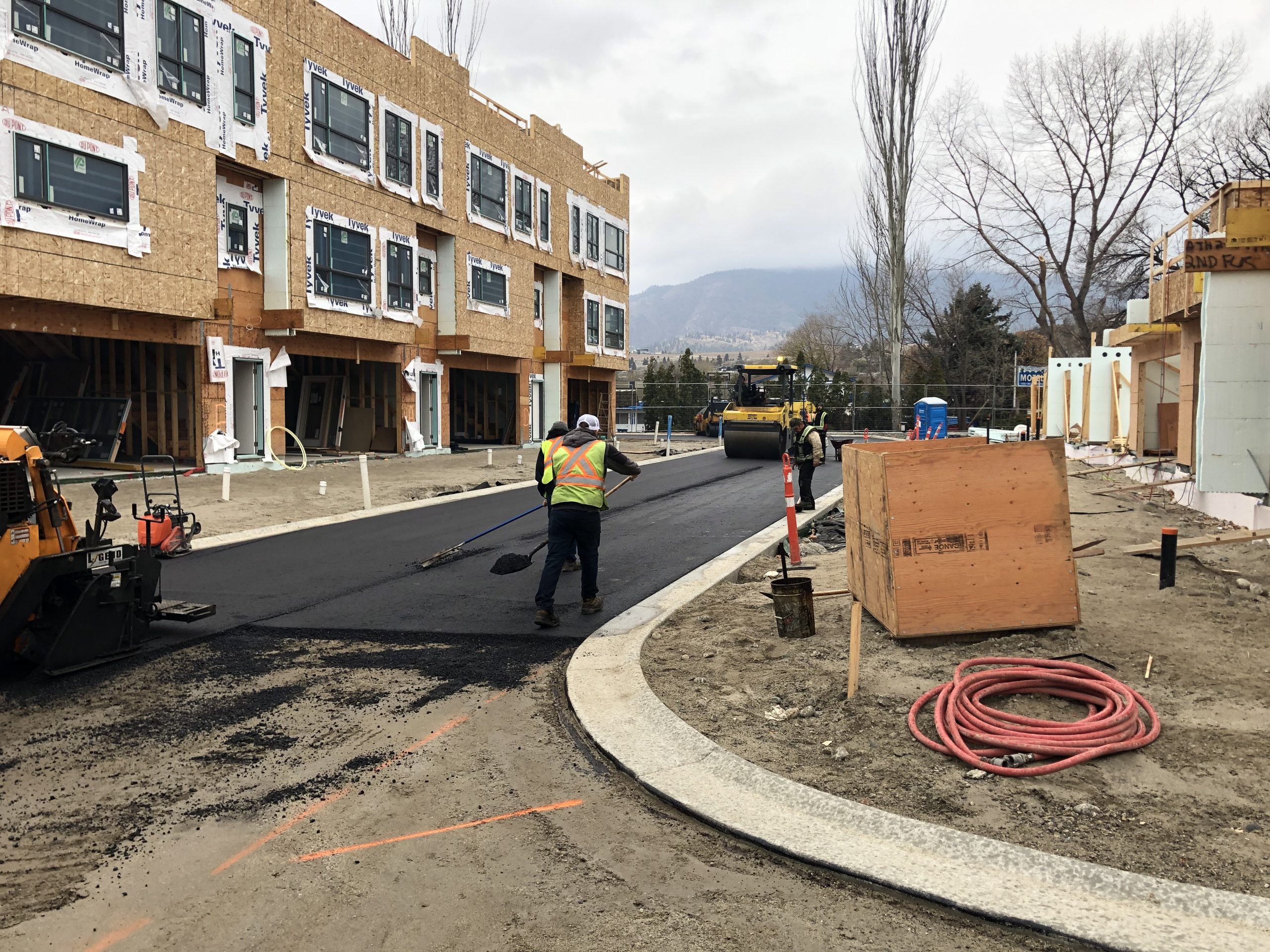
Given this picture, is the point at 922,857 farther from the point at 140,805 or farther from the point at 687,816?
the point at 140,805

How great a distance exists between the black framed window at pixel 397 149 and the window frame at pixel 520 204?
21.3 feet

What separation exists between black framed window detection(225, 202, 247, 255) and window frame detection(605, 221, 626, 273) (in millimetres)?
21017

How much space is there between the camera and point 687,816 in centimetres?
437

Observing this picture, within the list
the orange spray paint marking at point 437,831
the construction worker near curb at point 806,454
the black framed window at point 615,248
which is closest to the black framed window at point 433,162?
the black framed window at point 615,248

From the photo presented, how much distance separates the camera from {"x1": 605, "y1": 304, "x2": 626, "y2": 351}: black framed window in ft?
140

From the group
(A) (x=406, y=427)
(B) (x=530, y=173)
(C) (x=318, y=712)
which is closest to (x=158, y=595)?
(C) (x=318, y=712)

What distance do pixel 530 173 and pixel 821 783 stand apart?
33134mm

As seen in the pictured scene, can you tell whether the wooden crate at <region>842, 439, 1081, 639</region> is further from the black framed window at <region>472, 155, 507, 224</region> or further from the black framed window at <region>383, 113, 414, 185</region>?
the black framed window at <region>472, 155, 507, 224</region>

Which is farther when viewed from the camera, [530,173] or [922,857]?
[530,173]

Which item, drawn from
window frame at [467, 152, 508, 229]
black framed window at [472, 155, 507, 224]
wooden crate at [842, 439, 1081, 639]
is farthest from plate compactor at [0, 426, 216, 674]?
black framed window at [472, 155, 507, 224]

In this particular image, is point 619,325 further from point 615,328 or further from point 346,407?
point 346,407

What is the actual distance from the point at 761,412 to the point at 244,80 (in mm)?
15872

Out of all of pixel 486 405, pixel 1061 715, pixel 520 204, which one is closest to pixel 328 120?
pixel 520 204

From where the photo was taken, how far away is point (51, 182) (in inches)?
675
